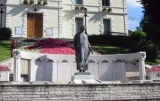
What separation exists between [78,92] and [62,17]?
2422 cm

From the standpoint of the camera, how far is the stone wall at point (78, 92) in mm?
11195

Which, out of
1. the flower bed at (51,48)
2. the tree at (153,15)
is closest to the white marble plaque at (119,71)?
the flower bed at (51,48)

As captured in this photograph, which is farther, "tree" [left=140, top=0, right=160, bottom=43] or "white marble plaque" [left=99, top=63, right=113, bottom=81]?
"tree" [left=140, top=0, right=160, bottom=43]

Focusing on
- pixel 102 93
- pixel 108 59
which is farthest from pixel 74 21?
pixel 102 93

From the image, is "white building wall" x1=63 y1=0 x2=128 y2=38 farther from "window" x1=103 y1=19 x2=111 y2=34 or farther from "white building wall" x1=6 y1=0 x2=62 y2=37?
"white building wall" x1=6 y1=0 x2=62 y2=37

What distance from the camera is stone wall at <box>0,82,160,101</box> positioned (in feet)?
36.7

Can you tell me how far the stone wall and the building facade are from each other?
67.3 feet

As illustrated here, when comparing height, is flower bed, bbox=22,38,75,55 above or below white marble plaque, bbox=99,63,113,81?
above

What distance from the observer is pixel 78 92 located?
1154cm

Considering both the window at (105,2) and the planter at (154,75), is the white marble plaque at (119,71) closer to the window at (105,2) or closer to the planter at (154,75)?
the planter at (154,75)

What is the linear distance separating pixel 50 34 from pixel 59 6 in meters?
3.16

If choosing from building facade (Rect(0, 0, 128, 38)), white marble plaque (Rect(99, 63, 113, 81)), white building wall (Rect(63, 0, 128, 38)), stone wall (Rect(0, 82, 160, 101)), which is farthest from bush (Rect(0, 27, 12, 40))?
stone wall (Rect(0, 82, 160, 101))

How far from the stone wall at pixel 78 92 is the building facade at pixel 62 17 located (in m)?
20.5

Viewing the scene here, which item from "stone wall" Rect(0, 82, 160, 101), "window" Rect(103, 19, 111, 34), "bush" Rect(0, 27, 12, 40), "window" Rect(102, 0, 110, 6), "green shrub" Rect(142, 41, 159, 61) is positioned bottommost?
"stone wall" Rect(0, 82, 160, 101)
